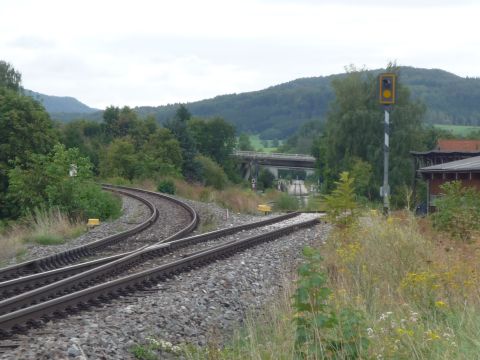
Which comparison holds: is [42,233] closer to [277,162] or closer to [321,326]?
[321,326]

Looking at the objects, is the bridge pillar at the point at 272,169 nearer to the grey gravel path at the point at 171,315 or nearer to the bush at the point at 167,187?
the bush at the point at 167,187

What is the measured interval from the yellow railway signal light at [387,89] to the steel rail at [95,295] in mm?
6370

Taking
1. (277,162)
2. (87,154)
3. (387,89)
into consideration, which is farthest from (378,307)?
(277,162)

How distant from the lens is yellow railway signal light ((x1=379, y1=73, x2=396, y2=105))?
65.0 feet

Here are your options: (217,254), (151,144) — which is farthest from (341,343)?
(151,144)

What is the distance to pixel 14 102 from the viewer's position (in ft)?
154

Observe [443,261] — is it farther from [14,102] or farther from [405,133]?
[405,133]

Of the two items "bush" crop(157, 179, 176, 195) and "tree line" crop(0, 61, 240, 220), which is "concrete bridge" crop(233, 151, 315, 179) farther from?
"bush" crop(157, 179, 176, 195)

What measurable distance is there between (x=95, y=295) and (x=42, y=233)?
388 inches

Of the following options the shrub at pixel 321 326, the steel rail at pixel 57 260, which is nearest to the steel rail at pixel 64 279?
the steel rail at pixel 57 260

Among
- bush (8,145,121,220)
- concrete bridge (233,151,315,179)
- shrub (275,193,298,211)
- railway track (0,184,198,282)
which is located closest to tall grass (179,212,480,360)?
railway track (0,184,198,282)

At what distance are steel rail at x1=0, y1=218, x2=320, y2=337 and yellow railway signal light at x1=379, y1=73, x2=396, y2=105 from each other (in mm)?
6370

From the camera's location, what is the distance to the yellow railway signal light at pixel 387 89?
19812 millimetres

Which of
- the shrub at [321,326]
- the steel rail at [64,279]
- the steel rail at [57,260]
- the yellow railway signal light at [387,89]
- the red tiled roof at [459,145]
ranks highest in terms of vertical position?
the yellow railway signal light at [387,89]
